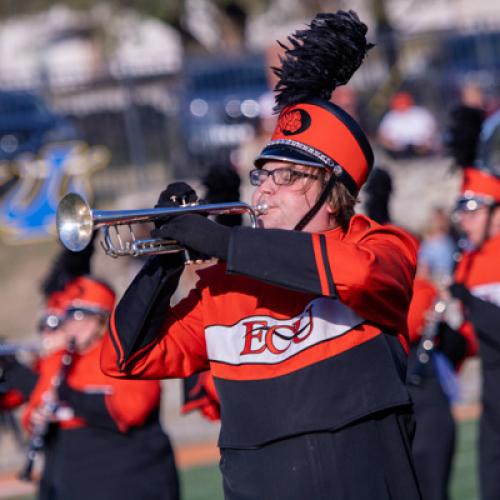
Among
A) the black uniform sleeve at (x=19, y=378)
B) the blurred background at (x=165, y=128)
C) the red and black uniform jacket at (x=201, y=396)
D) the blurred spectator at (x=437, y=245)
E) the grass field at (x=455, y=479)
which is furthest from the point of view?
the blurred background at (x=165, y=128)

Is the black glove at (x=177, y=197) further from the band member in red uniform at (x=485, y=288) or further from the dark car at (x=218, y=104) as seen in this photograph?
the dark car at (x=218, y=104)

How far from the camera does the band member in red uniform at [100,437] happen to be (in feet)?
16.4

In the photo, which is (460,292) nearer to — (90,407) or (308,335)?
(90,407)

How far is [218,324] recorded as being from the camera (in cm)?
309

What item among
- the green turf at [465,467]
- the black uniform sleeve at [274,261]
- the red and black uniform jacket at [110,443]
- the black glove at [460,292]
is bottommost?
the green turf at [465,467]

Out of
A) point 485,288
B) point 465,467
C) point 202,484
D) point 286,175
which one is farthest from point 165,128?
point 286,175

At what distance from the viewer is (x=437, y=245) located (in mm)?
10422

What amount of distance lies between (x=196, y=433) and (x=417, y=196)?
451cm

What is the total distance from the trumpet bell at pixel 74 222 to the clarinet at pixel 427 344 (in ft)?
9.72

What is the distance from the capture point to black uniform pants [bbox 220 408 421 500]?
9.59 feet

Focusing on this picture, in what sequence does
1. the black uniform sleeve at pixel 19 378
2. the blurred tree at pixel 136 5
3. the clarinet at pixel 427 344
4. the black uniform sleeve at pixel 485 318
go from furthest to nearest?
the blurred tree at pixel 136 5 < the black uniform sleeve at pixel 19 378 < the clarinet at pixel 427 344 < the black uniform sleeve at pixel 485 318

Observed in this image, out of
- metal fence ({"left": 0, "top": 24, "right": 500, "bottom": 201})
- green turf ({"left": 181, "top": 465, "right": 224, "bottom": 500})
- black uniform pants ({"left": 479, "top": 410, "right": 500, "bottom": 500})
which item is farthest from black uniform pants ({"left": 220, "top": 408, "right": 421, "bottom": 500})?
metal fence ({"left": 0, "top": 24, "right": 500, "bottom": 201})

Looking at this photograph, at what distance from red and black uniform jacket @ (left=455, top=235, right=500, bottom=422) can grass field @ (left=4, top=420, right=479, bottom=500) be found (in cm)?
179

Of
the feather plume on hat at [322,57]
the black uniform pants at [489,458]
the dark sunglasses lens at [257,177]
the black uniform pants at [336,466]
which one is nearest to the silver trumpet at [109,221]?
the dark sunglasses lens at [257,177]
